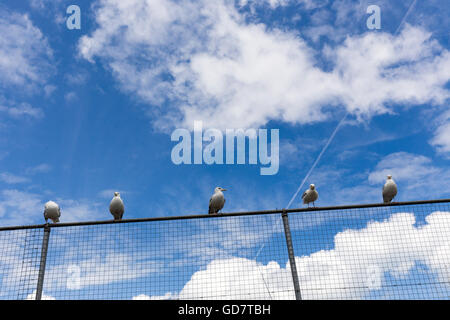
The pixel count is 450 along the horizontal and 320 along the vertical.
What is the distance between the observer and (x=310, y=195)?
28.7 ft

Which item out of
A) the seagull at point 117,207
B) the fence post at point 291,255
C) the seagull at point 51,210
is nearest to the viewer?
the fence post at point 291,255

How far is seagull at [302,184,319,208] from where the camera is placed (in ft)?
28.2

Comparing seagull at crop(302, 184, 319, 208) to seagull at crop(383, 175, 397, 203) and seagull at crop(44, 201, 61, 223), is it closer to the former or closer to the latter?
seagull at crop(383, 175, 397, 203)

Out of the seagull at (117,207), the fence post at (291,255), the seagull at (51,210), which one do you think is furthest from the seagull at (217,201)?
the seagull at (51,210)

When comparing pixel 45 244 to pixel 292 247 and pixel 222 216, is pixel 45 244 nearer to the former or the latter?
pixel 222 216

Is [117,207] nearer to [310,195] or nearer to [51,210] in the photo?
[51,210]

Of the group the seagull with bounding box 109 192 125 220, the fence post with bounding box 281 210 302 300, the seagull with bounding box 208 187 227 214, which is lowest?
the fence post with bounding box 281 210 302 300

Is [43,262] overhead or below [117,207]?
below

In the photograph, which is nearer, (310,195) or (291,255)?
(291,255)

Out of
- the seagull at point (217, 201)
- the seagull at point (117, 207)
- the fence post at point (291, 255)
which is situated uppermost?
the seagull at point (217, 201)

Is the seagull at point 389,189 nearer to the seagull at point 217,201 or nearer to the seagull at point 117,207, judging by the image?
the seagull at point 217,201

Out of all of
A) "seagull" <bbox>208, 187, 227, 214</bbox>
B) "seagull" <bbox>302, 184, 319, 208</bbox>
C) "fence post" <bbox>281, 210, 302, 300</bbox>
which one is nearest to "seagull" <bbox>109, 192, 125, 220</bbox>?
"seagull" <bbox>208, 187, 227, 214</bbox>

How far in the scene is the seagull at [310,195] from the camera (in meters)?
8.61

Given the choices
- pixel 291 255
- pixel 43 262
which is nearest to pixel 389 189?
pixel 291 255
